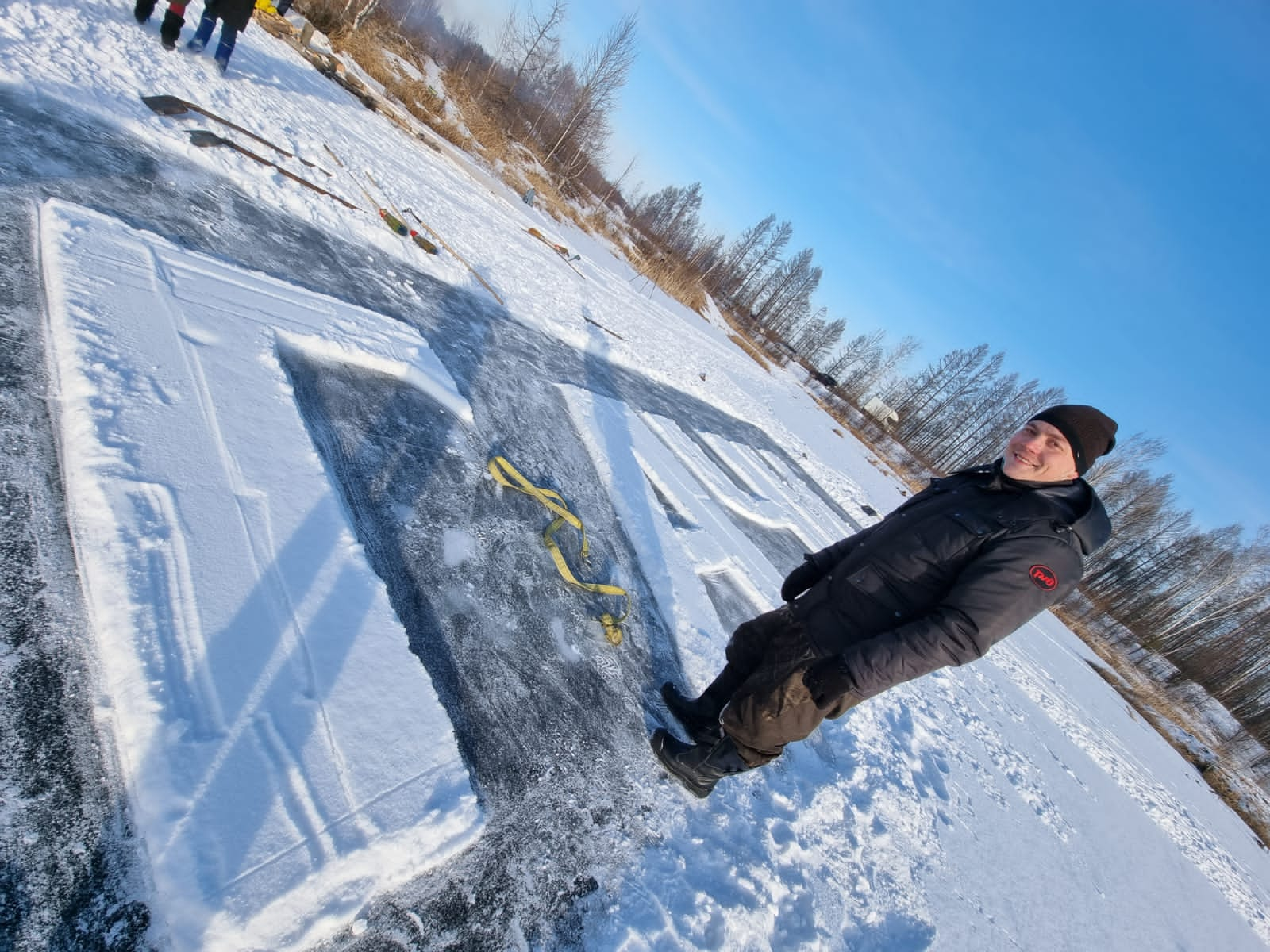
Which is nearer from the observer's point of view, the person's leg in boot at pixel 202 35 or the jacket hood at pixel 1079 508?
the jacket hood at pixel 1079 508

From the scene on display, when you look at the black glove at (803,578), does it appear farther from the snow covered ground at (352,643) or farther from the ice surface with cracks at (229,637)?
the ice surface with cracks at (229,637)

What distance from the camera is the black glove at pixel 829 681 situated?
70.0 inches

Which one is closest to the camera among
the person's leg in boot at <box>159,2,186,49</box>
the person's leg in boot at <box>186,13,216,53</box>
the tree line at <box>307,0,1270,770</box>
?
the person's leg in boot at <box>159,2,186,49</box>

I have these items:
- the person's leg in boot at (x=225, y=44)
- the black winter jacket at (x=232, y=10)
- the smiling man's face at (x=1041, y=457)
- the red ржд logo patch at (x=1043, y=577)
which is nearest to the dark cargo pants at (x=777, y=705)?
the red ржд logo patch at (x=1043, y=577)

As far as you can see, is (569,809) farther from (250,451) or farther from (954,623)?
(250,451)

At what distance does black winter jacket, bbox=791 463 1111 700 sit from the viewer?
5.35 ft

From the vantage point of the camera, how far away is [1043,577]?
1.61 m

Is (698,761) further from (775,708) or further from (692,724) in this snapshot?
(775,708)

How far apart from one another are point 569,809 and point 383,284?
4045 millimetres

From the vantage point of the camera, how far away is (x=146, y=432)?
6.10 ft

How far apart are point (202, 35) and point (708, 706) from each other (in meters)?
7.46

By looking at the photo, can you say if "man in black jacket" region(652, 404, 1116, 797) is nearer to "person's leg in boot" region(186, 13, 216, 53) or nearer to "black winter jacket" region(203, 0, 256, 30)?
"black winter jacket" region(203, 0, 256, 30)

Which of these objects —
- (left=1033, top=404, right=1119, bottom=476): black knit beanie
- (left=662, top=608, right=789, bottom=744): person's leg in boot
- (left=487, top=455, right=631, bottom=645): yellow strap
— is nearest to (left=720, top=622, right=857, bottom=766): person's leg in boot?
(left=662, top=608, right=789, bottom=744): person's leg in boot

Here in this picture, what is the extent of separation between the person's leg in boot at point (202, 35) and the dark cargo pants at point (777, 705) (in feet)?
24.2
